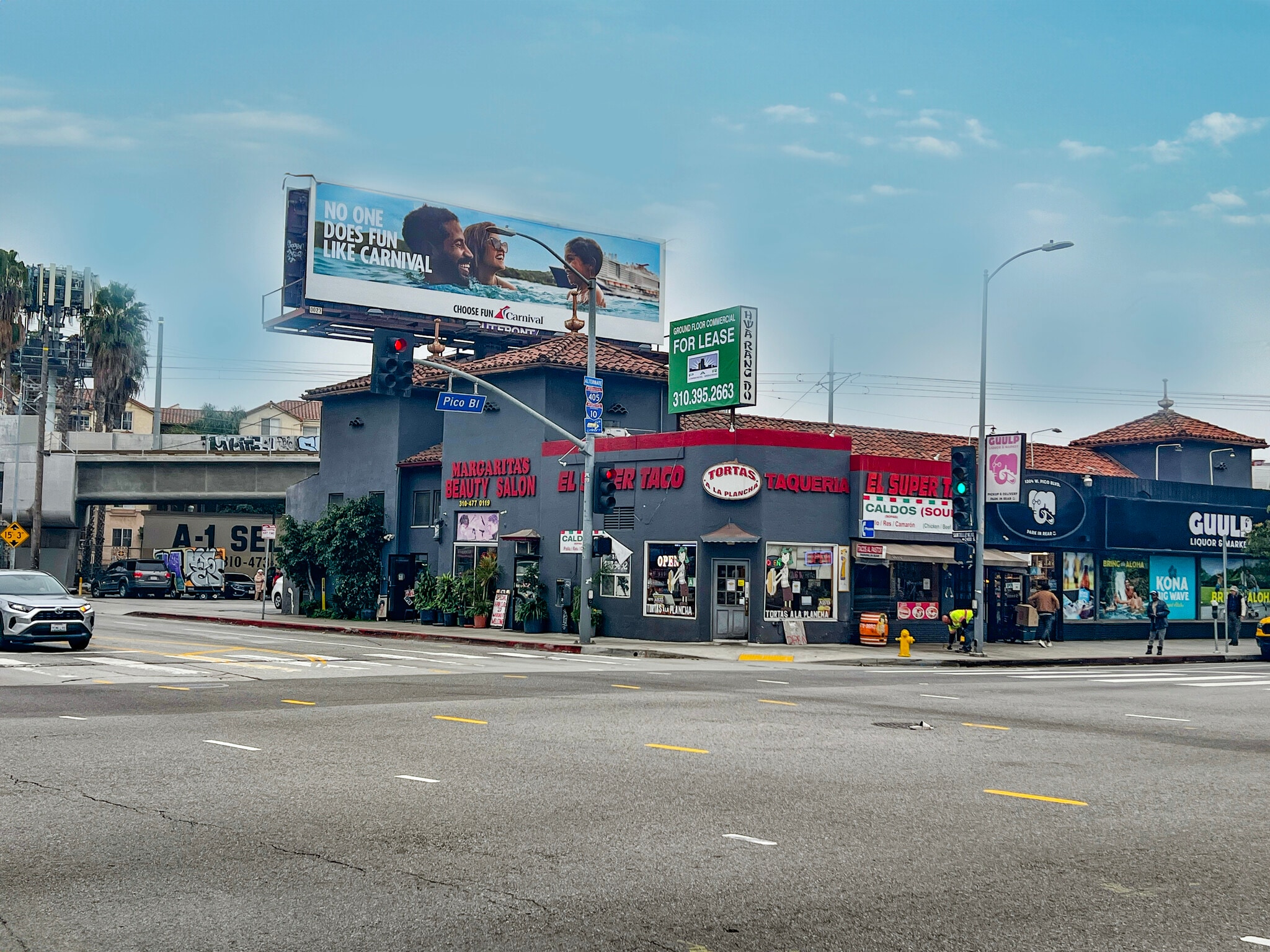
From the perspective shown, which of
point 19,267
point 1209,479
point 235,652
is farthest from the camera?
point 19,267

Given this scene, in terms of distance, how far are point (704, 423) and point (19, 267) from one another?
4005cm

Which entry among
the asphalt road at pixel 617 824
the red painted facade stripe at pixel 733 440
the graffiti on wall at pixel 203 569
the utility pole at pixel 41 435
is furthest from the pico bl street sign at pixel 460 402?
the graffiti on wall at pixel 203 569

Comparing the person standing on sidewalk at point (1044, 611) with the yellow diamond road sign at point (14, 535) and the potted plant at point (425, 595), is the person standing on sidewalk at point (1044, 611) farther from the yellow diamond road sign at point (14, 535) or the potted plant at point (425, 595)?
the yellow diamond road sign at point (14, 535)

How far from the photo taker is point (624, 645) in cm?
3244

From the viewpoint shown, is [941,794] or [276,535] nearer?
[941,794]

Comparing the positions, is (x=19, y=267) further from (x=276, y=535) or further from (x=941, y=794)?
(x=941, y=794)

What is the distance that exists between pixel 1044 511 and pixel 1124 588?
15.3ft

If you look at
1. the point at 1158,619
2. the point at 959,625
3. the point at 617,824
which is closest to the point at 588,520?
the point at 959,625

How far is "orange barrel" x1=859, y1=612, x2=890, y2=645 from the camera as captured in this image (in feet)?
113

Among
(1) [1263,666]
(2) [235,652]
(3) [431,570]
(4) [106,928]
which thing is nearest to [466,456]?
(3) [431,570]

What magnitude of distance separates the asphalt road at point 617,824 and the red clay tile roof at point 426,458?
26216mm

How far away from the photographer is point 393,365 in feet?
82.3

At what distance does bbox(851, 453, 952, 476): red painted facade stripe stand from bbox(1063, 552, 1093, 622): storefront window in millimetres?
6148

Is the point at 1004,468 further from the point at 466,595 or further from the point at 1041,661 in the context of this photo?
Result: the point at 466,595
